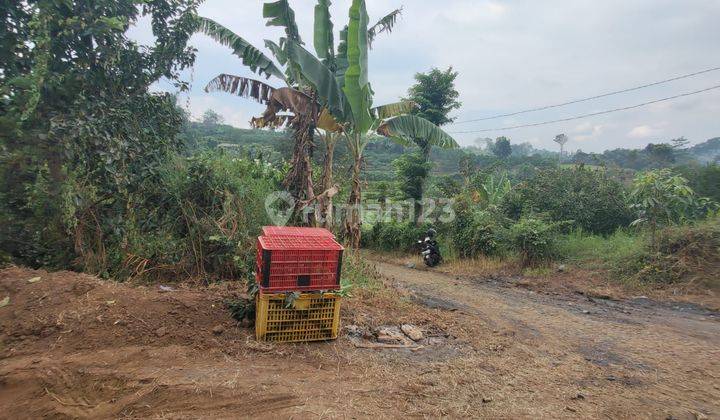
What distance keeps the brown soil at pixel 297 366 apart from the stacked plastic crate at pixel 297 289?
0.15 metres

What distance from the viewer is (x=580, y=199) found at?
1014 centimetres

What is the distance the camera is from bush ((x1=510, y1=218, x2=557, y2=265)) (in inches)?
352

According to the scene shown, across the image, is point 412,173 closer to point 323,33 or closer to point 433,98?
point 433,98

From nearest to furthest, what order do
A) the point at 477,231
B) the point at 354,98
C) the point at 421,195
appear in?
the point at 354,98
the point at 477,231
the point at 421,195

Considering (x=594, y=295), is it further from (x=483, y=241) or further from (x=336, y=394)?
(x=336, y=394)

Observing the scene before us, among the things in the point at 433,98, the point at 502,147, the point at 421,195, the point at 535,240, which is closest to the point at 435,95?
the point at 433,98

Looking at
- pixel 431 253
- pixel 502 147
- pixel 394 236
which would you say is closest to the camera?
pixel 431 253

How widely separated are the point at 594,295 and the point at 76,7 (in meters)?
9.37

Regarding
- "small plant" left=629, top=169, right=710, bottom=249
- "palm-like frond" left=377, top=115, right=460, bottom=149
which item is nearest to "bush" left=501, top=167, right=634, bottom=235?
"small plant" left=629, top=169, right=710, bottom=249

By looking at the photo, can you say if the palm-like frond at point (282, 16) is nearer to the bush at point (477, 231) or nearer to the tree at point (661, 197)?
the bush at point (477, 231)

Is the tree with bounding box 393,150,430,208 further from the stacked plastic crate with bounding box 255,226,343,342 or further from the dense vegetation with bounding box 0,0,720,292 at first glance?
the stacked plastic crate with bounding box 255,226,343,342

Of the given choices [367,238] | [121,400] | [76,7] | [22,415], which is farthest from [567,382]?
[367,238]

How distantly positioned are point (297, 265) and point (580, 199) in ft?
30.4

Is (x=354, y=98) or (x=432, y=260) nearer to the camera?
(x=354, y=98)
